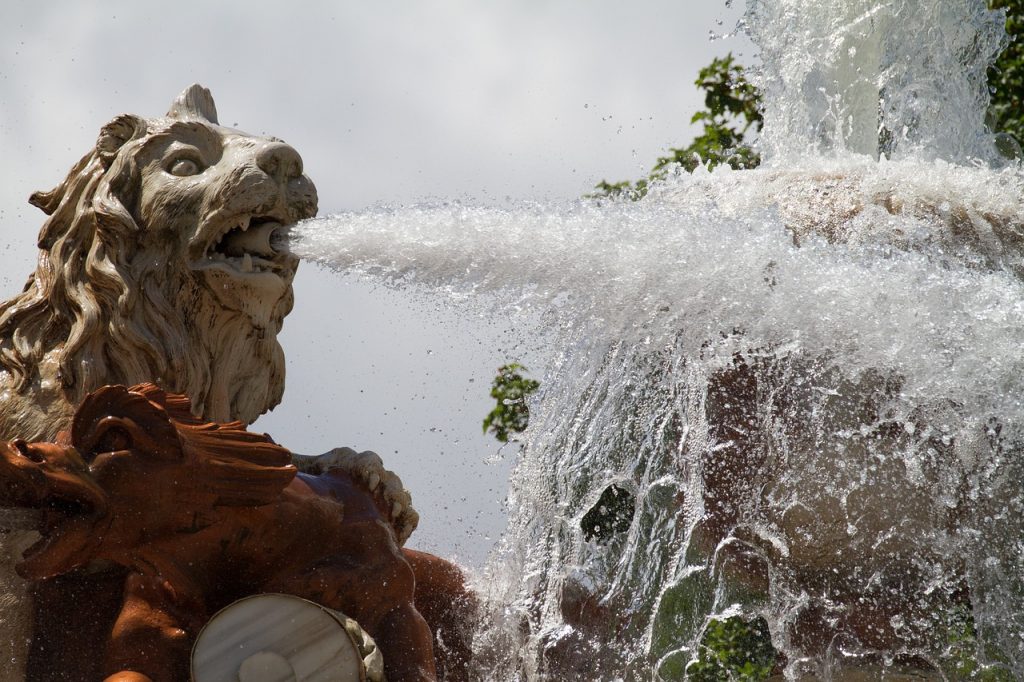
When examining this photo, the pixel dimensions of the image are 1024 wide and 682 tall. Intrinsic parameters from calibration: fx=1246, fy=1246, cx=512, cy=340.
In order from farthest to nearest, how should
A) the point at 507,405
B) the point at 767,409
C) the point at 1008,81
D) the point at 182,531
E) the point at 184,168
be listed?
the point at 507,405
the point at 1008,81
the point at 767,409
the point at 184,168
the point at 182,531

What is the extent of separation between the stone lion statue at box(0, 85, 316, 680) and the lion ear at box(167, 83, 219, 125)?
1cm

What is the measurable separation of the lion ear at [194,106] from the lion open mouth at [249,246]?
39cm

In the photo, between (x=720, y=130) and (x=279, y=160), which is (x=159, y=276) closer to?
(x=279, y=160)

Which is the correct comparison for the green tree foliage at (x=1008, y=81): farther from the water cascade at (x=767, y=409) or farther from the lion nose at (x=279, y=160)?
the lion nose at (x=279, y=160)

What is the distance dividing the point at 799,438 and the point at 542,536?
2.77 feet

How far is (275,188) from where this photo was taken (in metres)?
3.45

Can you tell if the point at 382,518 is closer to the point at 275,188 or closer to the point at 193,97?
the point at 275,188

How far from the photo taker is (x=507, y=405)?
889 cm

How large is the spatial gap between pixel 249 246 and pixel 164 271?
0.24m

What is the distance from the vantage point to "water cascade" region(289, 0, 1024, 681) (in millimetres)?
3584

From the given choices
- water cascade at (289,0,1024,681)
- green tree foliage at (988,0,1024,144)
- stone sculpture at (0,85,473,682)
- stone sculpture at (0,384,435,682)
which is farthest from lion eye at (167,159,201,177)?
green tree foliage at (988,0,1024,144)

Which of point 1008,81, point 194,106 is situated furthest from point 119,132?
point 1008,81

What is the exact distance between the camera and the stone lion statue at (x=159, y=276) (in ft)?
10.8

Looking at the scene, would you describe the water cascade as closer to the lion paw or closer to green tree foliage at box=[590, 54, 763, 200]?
the lion paw
